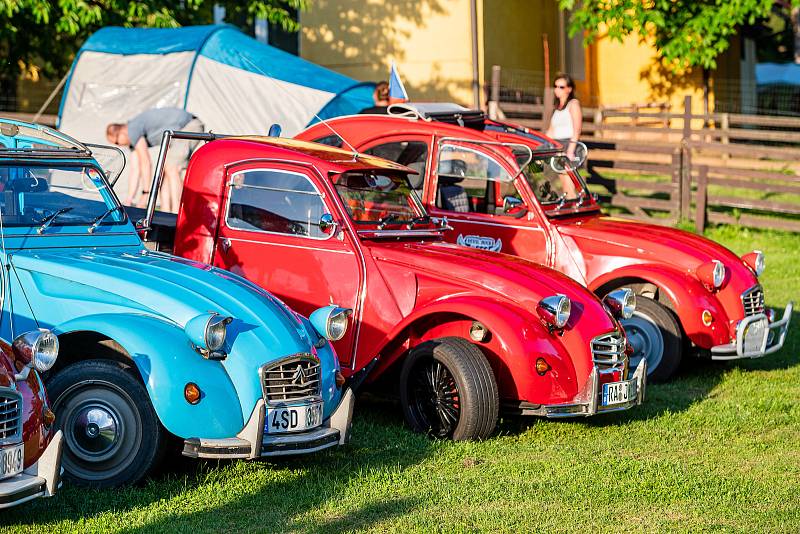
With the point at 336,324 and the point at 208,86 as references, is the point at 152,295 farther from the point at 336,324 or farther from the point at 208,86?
the point at 208,86

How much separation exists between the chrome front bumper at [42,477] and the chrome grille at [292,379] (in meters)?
1.25

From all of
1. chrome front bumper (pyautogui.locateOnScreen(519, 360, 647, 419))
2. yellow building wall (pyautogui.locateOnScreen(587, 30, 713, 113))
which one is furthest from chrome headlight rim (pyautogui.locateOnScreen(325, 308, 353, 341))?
yellow building wall (pyautogui.locateOnScreen(587, 30, 713, 113))

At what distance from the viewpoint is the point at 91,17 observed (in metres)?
16.3

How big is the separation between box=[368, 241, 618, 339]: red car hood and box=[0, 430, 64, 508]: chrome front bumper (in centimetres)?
303

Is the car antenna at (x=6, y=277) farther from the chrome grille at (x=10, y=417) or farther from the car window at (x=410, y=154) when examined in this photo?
the car window at (x=410, y=154)

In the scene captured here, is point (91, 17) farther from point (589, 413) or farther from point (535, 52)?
point (589, 413)

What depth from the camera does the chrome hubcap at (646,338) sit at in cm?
917

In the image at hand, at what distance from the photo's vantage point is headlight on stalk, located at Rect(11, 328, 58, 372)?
548 cm

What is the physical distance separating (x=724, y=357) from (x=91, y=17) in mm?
10787

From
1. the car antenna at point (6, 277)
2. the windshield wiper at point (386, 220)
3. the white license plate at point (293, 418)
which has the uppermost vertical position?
the windshield wiper at point (386, 220)

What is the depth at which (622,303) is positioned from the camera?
27.7 ft

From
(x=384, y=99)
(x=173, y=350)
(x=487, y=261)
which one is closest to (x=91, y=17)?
(x=384, y=99)

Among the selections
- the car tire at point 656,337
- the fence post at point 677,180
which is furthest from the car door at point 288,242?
the fence post at point 677,180

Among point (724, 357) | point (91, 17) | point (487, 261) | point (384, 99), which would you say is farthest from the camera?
point (91, 17)
